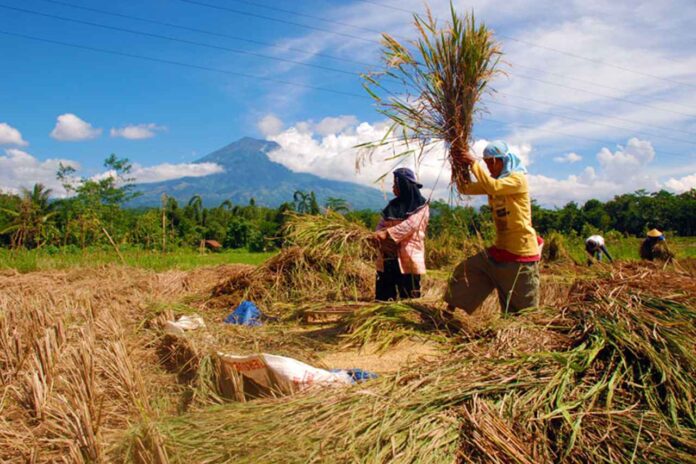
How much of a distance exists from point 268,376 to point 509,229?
6.33 feet

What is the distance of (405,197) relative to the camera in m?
4.40

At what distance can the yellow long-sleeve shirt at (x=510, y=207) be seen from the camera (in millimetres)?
3316

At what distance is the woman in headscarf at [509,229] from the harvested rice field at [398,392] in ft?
1.28

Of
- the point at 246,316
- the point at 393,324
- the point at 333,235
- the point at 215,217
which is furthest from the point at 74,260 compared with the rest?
the point at 215,217

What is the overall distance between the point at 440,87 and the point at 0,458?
309 centimetres

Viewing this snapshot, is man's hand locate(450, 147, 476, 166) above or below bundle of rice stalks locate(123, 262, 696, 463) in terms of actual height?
above

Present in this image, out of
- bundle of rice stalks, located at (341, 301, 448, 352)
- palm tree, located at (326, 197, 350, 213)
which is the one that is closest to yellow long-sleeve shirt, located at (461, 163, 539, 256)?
bundle of rice stalks, located at (341, 301, 448, 352)

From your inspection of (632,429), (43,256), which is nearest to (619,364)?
(632,429)

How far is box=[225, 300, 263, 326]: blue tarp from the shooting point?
14.6 ft

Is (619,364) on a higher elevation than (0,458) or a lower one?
higher

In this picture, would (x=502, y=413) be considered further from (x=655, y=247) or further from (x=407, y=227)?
(x=655, y=247)

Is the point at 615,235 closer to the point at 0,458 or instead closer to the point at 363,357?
the point at 363,357

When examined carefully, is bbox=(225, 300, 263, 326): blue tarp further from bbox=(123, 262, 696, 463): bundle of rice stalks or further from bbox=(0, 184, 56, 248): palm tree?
bbox=(0, 184, 56, 248): palm tree

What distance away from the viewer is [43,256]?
334 inches
